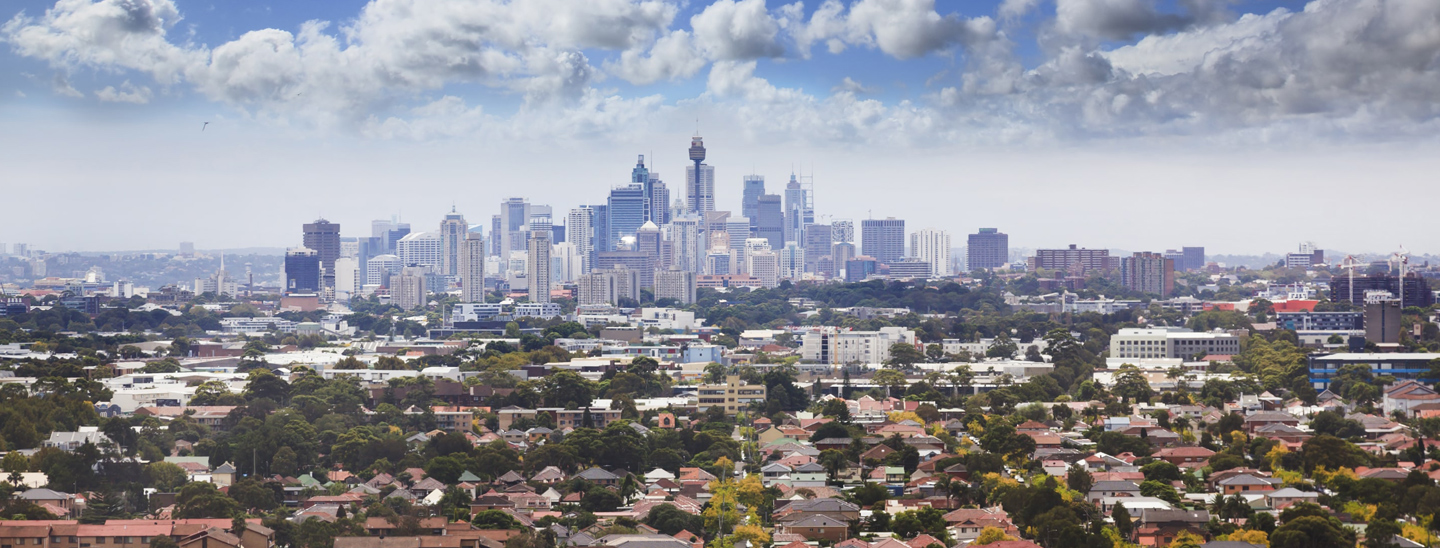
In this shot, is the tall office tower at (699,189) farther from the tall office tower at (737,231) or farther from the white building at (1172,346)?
the white building at (1172,346)

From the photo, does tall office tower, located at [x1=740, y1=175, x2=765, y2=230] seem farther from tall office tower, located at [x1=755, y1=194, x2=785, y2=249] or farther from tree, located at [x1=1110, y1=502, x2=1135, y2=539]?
tree, located at [x1=1110, y1=502, x2=1135, y2=539]

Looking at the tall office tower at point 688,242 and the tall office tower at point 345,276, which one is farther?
the tall office tower at point 688,242

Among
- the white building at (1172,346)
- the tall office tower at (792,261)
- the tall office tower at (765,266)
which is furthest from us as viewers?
the tall office tower at (792,261)

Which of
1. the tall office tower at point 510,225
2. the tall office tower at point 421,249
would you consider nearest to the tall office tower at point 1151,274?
the tall office tower at point 421,249

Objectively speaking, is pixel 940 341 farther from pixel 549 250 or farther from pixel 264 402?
pixel 549 250

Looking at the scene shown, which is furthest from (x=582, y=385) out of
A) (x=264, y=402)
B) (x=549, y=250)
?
(x=549, y=250)

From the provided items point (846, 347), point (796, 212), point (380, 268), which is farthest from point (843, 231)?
point (846, 347)
